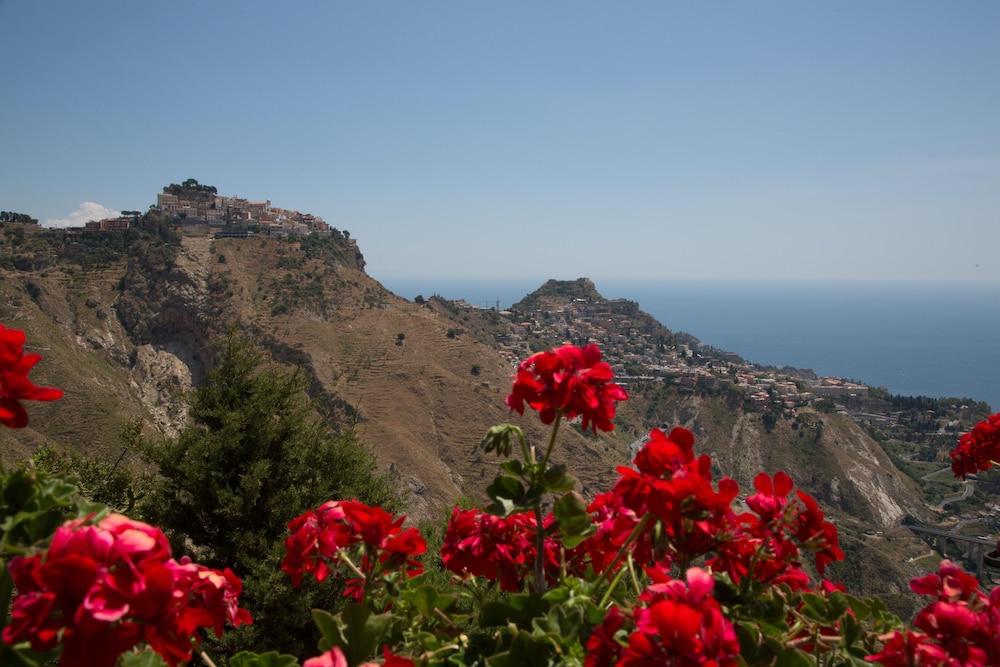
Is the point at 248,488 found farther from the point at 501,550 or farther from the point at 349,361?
the point at 349,361

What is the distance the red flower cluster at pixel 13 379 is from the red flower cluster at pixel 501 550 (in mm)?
1005

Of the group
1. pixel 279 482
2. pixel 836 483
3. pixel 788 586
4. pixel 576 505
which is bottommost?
pixel 836 483

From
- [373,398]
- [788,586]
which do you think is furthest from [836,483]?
[788,586]

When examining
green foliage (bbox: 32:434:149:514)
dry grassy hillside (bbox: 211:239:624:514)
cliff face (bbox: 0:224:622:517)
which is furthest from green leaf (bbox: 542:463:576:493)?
dry grassy hillside (bbox: 211:239:624:514)

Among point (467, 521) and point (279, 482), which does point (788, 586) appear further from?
point (279, 482)

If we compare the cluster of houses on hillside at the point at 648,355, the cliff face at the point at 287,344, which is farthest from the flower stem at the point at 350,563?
the cluster of houses on hillside at the point at 648,355

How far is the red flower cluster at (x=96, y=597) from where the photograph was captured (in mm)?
837

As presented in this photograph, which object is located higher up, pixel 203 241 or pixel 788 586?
pixel 203 241

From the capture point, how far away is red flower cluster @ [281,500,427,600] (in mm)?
1508

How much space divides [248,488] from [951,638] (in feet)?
22.4

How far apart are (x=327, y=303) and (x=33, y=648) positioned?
53.1 metres

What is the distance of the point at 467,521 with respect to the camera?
1.71m

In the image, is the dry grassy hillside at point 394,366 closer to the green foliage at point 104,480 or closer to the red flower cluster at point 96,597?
the green foliage at point 104,480

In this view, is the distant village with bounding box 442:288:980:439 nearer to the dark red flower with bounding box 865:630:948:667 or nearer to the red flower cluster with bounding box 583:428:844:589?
the red flower cluster with bounding box 583:428:844:589
